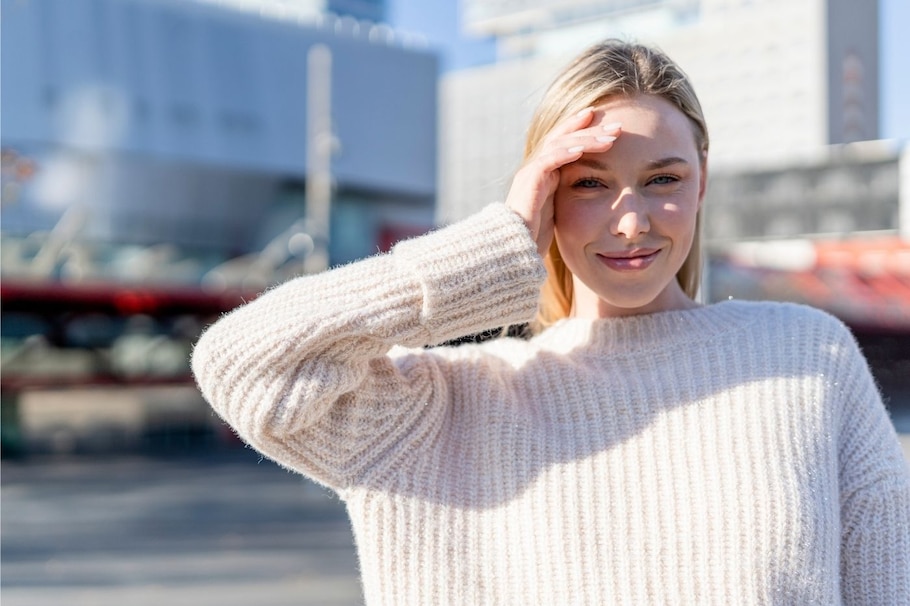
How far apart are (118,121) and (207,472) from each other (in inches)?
827

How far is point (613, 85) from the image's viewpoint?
1.58m

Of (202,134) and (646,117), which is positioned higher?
(202,134)

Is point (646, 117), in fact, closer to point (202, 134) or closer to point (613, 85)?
point (613, 85)

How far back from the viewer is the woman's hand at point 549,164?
1.54m

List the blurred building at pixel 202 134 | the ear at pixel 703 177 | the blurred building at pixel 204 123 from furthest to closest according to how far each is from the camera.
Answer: the blurred building at pixel 204 123 → the blurred building at pixel 202 134 → the ear at pixel 703 177

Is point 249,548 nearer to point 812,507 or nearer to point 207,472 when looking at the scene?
point 207,472

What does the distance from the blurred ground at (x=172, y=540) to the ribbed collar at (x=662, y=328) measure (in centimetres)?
492

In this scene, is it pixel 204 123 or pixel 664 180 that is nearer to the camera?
pixel 664 180

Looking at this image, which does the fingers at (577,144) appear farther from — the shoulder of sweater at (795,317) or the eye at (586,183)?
the shoulder of sweater at (795,317)

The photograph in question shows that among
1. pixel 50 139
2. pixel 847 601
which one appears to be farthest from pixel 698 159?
pixel 50 139

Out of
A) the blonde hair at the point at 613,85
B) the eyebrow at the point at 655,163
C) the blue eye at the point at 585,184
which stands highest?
the blonde hair at the point at 613,85

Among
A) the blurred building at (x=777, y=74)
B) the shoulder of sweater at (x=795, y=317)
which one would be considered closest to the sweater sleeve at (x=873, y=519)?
the shoulder of sweater at (x=795, y=317)

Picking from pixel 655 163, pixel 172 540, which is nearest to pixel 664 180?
pixel 655 163

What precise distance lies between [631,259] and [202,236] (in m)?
35.8
